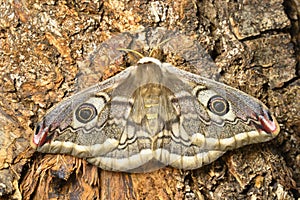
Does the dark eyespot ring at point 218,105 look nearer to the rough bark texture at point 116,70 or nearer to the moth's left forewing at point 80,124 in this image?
the rough bark texture at point 116,70

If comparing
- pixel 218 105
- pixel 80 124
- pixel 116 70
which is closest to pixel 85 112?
pixel 80 124

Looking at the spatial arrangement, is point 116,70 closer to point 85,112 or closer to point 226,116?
point 85,112

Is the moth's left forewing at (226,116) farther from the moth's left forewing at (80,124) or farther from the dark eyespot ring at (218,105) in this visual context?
the moth's left forewing at (80,124)

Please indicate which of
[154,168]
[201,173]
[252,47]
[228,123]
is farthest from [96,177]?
[252,47]

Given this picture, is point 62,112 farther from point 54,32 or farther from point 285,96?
point 285,96

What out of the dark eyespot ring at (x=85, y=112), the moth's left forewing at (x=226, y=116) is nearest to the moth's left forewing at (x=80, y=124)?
the dark eyespot ring at (x=85, y=112)

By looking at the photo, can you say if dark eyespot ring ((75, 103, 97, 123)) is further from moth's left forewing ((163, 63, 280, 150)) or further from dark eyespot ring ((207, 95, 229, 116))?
dark eyespot ring ((207, 95, 229, 116))

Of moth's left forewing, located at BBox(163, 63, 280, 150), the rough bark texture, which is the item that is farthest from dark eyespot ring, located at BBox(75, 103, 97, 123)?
moth's left forewing, located at BBox(163, 63, 280, 150)
